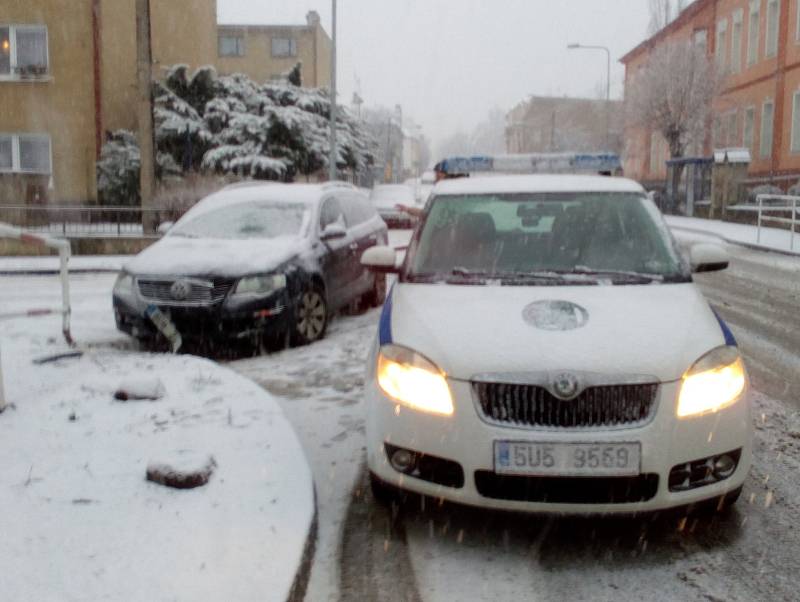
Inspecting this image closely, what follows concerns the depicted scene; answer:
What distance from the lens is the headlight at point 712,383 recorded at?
3.87 m

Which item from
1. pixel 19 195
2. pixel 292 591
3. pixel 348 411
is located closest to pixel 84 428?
pixel 348 411

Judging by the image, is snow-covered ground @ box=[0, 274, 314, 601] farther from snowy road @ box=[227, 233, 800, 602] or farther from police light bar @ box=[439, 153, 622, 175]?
police light bar @ box=[439, 153, 622, 175]

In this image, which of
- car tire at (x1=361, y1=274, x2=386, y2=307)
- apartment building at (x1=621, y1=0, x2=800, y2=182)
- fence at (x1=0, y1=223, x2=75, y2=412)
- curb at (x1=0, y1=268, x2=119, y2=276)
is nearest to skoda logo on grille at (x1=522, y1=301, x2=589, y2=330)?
fence at (x1=0, y1=223, x2=75, y2=412)

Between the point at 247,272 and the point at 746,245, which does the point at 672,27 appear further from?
the point at 247,272

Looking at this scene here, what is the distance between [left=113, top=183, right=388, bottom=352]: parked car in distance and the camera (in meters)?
8.44

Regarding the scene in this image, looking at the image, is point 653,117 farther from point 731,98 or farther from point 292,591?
point 292,591

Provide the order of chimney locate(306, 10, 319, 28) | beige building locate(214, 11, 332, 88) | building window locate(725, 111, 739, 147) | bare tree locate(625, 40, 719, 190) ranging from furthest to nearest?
chimney locate(306, 10, 319, 28) < beige building locate(214, 11, 332, 88) < building window locate(725, 111, 739, 147) < bare tree locate(625, 40, 719, 190)

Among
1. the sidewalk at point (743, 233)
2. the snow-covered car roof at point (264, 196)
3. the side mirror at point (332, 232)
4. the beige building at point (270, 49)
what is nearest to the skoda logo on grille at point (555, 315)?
the side mirror at point (332, 232)

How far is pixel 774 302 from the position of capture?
1200 cm

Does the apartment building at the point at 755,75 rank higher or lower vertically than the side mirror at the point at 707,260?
higher

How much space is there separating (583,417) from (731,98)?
42.3 m

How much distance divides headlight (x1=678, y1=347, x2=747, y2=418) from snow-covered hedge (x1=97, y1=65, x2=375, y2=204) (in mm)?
22016

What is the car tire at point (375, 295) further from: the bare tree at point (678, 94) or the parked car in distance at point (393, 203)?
the bare tree at point (678, 94)

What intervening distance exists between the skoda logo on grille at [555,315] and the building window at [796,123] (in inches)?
1334
